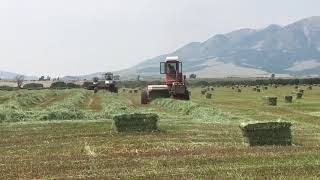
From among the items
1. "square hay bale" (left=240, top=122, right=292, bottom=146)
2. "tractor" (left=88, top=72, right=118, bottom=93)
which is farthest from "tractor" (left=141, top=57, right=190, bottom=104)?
"square hay bale" (left=240, top=122, right=292, bottom=146)

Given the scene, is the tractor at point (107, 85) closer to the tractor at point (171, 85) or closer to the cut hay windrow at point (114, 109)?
the tractor at point (171, 85)

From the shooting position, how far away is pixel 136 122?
25.1 metres

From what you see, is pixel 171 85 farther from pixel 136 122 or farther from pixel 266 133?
pixel 266 133

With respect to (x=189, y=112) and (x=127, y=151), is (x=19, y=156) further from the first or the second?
(x=189, y=112)

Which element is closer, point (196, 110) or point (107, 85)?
point (196, 110)

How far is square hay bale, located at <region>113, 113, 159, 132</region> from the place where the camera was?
984 inches

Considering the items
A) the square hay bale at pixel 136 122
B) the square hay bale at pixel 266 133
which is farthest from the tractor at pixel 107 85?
the square hay bale at pixel 266 133

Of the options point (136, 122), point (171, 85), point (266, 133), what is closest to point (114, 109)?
point (136, 122)

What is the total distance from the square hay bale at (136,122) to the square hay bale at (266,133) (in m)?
5.62

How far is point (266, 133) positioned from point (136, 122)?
6.54 meters

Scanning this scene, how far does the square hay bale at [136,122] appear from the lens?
2498 cm

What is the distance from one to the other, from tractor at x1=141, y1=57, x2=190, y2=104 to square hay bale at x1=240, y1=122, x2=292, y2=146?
32.6m

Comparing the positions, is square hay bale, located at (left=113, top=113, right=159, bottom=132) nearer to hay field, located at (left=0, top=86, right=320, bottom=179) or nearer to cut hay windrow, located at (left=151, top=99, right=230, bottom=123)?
hay field, located at (left=0, top=86, right=320, bottom=179)

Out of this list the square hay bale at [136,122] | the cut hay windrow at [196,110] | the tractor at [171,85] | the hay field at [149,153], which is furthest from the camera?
the tractor at [171,85]
